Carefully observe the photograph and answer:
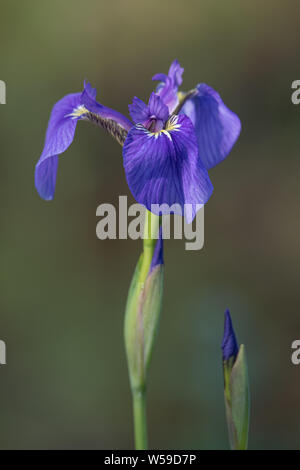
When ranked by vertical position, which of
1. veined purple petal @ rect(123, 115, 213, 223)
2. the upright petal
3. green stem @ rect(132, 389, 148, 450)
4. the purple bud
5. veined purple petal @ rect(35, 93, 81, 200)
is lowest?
green stem @ rect(132, 389, 148, 450)

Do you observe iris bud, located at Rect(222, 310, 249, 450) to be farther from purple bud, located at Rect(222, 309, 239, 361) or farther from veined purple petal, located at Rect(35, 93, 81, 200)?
veined purple petal, located at Rect(35, 93, 81, 200)

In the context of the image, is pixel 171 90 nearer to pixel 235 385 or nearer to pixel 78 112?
pixel 78 112

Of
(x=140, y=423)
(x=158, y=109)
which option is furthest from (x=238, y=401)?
(x=158, y=109)

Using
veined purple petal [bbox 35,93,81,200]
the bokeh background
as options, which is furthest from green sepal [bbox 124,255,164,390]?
the bokeh background

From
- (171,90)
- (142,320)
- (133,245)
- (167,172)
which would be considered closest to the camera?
(167,172)

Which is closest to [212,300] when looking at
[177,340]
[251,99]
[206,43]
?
[177,340]

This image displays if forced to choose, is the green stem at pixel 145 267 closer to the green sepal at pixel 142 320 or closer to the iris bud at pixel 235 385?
the green sepal at pixel 142 320

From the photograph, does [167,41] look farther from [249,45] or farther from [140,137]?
[140,137]
